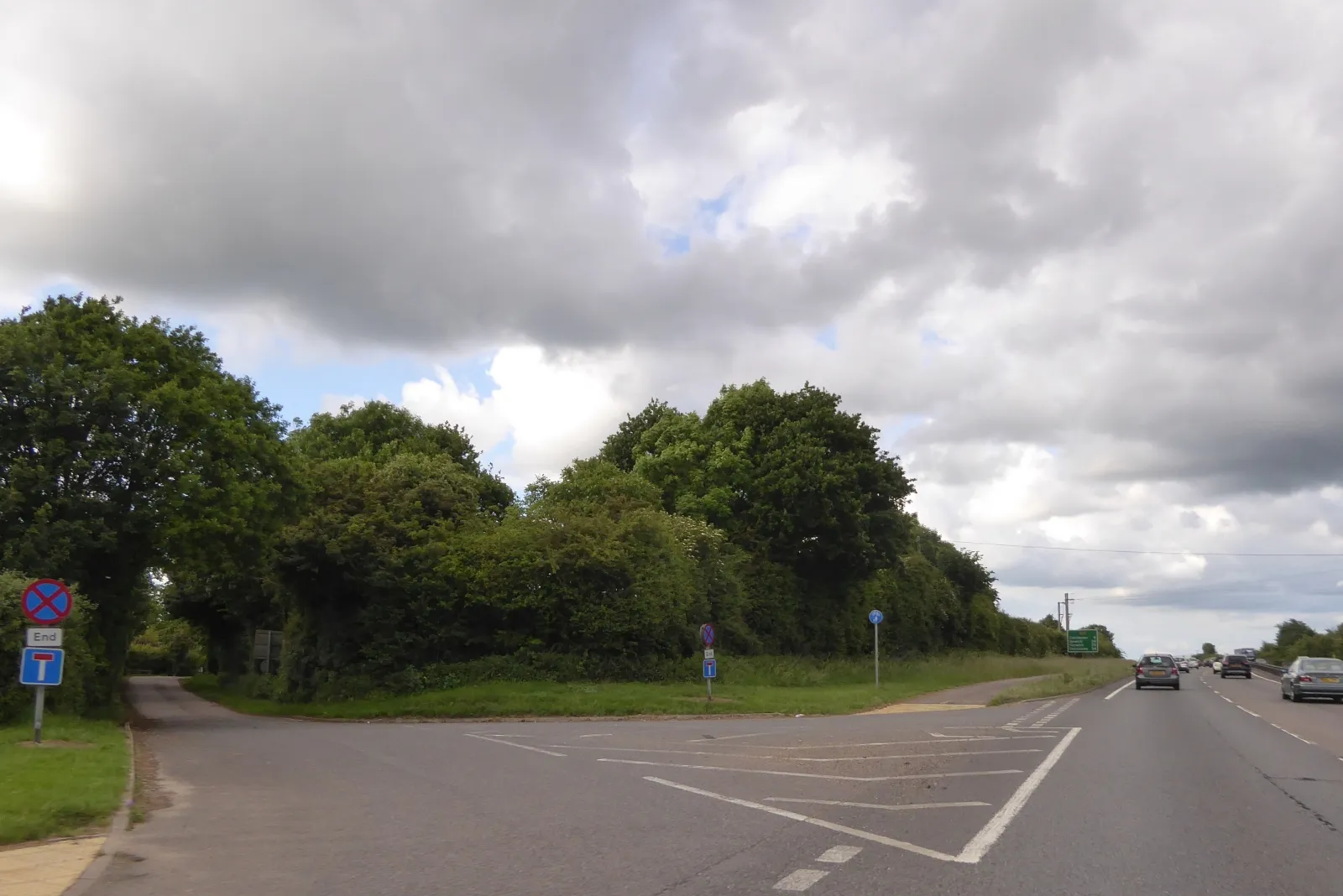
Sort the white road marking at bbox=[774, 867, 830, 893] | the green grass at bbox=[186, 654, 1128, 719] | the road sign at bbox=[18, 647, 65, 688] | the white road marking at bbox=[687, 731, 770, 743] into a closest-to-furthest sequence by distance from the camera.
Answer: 1. the white road marking at bbox=[774, 867, 830, 893]
2. the road sign at bbox=[18, 647, 65, 688]
3. the white road marking at bbox=[687, 731, 770, 743]
4. the green grass at bbox=[186, 654, 1128, 719]

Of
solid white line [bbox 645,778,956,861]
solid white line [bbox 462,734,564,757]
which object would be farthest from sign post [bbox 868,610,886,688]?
solid white line [bbox 645,778,956,861]

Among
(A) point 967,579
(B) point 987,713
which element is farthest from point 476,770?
(A) point 967,579

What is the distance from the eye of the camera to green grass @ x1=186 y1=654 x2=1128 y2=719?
28.0m

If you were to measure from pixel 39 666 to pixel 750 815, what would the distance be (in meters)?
12.2

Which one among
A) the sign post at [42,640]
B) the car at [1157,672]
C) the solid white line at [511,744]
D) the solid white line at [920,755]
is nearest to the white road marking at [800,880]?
the solid white line at [920,755]

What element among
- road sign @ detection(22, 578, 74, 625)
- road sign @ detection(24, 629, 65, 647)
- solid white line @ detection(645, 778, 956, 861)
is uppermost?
road sign @ detection(22, 578, 74, 625)

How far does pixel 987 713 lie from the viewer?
26938 mm

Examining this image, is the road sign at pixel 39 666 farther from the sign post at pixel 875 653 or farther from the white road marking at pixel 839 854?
the sign post at pixel 875 653

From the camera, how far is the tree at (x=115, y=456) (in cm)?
2295

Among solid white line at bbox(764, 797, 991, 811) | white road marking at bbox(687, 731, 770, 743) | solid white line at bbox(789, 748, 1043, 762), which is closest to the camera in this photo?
solid white line at bbox(764, 797, 991, 811)

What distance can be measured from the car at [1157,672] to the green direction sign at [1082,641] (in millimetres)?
56289

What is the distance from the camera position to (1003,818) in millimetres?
10281

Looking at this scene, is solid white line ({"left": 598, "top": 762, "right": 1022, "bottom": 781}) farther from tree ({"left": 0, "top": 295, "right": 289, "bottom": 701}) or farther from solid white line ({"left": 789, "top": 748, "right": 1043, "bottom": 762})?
tree ({"left": 0, "top": 295, "right": 289, "bottom": 701})

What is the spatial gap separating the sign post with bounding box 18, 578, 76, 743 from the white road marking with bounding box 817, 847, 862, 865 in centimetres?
1326
